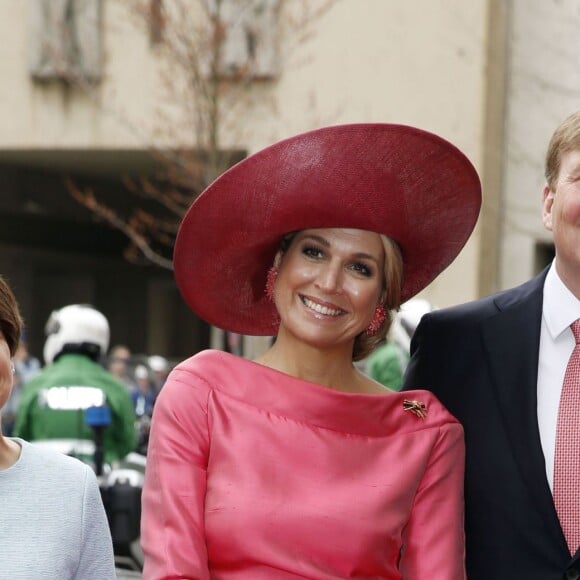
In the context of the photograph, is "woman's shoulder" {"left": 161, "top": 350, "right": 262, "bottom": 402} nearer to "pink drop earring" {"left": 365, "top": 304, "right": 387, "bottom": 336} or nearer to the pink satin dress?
the pink satin dress

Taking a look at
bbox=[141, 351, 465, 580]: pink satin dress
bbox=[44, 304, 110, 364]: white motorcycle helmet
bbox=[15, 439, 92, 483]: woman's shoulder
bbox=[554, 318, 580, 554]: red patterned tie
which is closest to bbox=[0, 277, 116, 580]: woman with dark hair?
bbox=[15, 439, 92, 483]: woman's shoulder

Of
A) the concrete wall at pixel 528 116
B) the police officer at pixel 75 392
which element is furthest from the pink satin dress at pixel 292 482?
the concrete wall at pixel 528 116

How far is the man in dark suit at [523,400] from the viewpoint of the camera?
3.11 meters

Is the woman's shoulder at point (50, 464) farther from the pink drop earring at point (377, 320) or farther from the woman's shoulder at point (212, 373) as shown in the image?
the pink drop earring at point (377, 320)

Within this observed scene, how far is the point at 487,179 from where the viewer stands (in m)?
16.7

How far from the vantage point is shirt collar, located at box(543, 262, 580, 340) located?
3268 millimetres

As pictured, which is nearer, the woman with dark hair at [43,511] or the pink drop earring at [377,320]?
the woman with dark hair at [43,511]

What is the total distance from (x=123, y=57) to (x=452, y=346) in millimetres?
15111

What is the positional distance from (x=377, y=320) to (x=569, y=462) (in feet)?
1.84

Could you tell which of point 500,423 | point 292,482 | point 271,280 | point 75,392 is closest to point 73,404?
point 75,392

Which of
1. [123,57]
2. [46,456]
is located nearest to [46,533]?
[46,456]

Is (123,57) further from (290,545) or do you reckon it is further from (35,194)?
(290,545)

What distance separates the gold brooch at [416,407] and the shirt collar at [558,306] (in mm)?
403

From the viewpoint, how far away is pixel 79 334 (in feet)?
25.4
